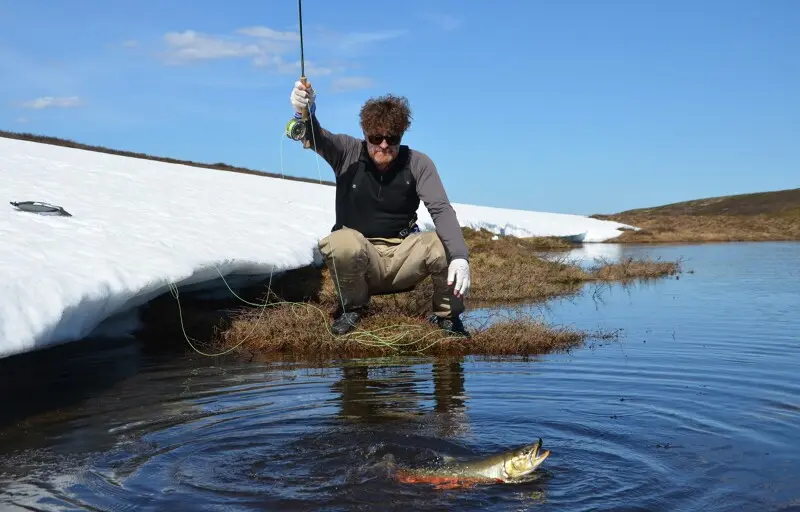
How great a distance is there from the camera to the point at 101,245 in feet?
23.6

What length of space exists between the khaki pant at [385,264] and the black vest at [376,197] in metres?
0.15

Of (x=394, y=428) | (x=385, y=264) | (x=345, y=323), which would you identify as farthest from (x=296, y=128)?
(x=394, y=428)

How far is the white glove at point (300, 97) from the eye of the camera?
22.2 feet

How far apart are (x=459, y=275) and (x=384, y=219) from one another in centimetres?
113

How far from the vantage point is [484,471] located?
11.9ft

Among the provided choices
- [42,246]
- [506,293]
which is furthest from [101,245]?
[506,293]

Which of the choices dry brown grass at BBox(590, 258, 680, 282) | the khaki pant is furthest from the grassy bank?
dry brown grass at BBox(590, 258, 680, 282)

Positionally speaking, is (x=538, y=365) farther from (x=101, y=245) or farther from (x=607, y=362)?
(x=101, y=245)

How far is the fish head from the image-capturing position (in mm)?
3590

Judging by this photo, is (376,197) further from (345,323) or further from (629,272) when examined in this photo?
(629,272)

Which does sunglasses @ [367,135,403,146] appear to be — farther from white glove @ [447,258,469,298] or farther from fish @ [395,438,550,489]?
fish @ [395,438,550,489]

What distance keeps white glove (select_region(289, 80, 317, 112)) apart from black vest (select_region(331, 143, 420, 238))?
0.73 metres

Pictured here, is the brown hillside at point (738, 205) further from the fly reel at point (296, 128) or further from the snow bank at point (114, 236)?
the fly reel at point (296, 128)

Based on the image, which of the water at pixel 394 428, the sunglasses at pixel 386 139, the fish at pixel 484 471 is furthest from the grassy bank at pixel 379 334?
the fish at pixel 484 471
